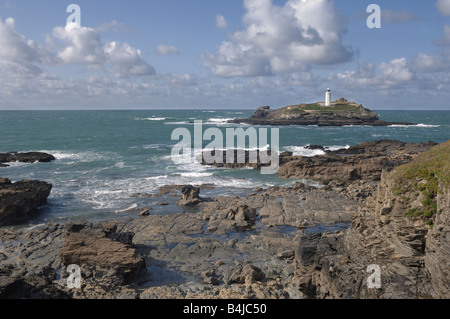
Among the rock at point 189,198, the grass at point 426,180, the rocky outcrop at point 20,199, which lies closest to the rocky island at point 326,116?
the rock at point 189,198

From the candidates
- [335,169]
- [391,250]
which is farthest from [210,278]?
[335,169]

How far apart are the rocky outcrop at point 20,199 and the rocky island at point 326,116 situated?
101 m

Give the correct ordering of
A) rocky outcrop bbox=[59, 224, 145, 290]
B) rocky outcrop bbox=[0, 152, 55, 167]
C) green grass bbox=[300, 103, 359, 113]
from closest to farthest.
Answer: rocky outcrop bbox=[59, 224, 145, 290] < rocky outcrop bbox=[0, 152, 55, 167] < green grass bbox=[300, 103, 359, 113]

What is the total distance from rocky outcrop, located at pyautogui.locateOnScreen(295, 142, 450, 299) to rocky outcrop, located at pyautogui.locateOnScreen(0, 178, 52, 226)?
19931 millimetres

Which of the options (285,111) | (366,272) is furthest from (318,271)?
(285,111)

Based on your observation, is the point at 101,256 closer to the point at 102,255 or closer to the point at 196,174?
the point at 102,255

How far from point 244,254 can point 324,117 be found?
111408mm

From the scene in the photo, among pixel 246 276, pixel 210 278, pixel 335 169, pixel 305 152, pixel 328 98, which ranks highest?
pixel 328 98

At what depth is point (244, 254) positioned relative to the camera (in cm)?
1883

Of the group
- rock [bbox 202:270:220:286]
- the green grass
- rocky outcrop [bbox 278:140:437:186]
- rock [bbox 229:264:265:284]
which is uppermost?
the green grass

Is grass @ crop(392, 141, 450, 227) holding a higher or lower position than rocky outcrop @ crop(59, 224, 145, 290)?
higher

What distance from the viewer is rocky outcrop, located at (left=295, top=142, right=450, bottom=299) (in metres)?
11.0

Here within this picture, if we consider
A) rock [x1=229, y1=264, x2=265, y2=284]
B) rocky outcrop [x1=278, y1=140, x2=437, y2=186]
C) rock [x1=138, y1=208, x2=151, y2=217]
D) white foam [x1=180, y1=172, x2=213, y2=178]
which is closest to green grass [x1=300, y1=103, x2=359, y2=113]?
rocky outcrop [x1=278, y1=140, x2=437, y2=186]

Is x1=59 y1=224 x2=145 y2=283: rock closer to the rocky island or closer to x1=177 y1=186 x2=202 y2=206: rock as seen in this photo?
x1=177 y1=186 x2=202 y2=206: rock
